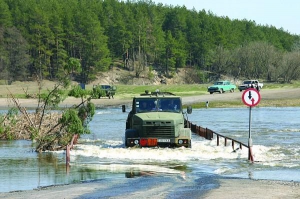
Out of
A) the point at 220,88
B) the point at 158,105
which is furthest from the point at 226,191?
the point at 220,88

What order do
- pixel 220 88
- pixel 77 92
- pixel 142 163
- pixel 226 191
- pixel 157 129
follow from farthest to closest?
pixel 220 88 < pixel 77 92 < pixel 157 129 < pixel 142 163 < pixel 226 191

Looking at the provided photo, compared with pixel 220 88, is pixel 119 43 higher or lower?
higher

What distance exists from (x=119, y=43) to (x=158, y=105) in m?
115

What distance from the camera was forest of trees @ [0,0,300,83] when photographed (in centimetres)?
12250

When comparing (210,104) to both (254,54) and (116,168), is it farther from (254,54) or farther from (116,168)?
(254,54)

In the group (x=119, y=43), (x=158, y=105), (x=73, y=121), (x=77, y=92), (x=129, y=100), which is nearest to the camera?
(x=158, y=105)

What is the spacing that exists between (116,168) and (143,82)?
112m

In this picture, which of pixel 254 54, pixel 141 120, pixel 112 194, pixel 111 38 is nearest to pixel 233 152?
pixel 141 120

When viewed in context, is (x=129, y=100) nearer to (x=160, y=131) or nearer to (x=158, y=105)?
(x=158, y=105)

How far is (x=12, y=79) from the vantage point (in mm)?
118000

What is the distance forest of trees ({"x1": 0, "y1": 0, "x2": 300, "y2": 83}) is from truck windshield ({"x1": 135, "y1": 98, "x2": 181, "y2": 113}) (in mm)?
90739

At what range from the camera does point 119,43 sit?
459 feet

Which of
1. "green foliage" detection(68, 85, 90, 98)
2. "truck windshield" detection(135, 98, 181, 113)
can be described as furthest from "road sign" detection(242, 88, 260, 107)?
"green foliage" detection(68, 85, 90, 98)

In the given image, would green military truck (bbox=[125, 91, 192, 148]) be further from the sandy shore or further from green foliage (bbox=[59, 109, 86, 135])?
the sandy shore
